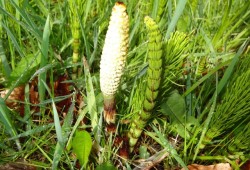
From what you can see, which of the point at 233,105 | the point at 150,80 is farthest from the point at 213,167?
the point at 150,80

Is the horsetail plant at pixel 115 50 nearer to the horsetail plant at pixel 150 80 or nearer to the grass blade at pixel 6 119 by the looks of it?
the horsetail plant at pixel 150 80

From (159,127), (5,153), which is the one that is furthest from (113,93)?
(5,153)

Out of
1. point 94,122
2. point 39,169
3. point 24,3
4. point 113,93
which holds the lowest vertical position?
point 39,169

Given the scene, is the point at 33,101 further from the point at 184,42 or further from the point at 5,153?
the point at 184,42

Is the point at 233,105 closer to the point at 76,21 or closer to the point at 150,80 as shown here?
the point at 150,80

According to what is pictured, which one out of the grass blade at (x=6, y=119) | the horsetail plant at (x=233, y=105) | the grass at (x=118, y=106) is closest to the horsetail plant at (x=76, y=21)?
the grass at (x=118, y=106)

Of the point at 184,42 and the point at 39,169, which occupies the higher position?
the point at 184,42
